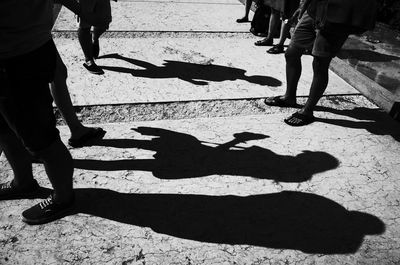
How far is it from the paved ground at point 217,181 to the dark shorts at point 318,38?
0.74 meters

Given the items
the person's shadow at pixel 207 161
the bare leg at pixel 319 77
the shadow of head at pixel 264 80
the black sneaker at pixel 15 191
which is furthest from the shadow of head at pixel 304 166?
the black sneaker at pixel 15 191

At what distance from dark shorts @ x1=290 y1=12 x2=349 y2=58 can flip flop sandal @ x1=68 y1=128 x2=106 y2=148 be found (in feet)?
6.69

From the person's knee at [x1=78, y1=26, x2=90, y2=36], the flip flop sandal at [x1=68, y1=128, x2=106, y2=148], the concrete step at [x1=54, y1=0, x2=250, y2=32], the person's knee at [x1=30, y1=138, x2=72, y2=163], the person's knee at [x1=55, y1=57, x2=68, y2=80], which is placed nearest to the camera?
the person's knee at [x1=30, y1=138, x2=72, y2=163]

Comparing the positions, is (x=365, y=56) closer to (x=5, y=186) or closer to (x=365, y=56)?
(x=365, y=56)

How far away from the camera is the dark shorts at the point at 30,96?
1607mm

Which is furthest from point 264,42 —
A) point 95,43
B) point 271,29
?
point 95,43

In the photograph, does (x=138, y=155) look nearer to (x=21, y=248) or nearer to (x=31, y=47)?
(x=21, y=248)

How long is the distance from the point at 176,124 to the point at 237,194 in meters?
1.03

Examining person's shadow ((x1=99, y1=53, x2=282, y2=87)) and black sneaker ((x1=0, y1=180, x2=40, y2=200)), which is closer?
black sneaker ((x1=0, y1=180, x2=40, y2=200))

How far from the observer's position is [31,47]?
1.62 metres

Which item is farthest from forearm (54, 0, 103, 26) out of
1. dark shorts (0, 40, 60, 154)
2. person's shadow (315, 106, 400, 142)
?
person's shadow (315, 106, 400, 142)

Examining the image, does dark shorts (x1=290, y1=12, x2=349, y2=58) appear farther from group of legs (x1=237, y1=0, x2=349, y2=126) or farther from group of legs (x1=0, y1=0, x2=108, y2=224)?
group of legs (x1=0, y1=0, x2=108, y2=224)

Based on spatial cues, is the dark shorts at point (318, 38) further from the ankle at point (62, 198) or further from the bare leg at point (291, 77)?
the ankle at point (62, 198)

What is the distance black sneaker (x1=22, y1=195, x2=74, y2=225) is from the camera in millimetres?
1995
